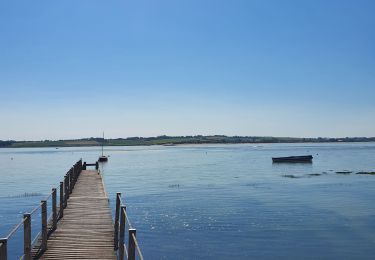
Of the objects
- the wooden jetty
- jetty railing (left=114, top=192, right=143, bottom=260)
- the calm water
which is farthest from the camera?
the calm water

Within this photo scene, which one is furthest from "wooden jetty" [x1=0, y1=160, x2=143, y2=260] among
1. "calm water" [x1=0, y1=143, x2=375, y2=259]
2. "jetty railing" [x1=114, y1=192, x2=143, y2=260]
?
"calm water" [x1=0, y1=143, x2=375, y2=259]

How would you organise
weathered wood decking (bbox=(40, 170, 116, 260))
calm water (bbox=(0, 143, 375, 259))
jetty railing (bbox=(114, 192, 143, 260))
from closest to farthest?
jetty railing (bbox=(114, 192, 143, 260)) < weathered wood decking (bbox=(40, 170, 116, 260)) < calm water (bbox=(0, 143, 375, 259))

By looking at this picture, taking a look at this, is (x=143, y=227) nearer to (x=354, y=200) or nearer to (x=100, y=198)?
(x=100, y=198)

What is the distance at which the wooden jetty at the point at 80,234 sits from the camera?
39.5 ft

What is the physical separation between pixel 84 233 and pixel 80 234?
0.17 metres

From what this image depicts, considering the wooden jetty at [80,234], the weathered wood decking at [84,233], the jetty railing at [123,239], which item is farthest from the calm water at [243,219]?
the jetty railing at [123,239]

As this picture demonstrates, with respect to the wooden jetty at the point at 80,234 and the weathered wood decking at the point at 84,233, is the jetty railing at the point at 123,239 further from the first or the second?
the weathered wood decking at the point at 84,233

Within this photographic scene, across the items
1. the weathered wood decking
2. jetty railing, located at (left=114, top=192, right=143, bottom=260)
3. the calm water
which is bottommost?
the calm water

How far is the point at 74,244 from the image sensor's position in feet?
47.3

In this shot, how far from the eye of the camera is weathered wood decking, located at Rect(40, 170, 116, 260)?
44.1ft

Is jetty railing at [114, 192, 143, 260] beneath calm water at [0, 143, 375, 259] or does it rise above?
above

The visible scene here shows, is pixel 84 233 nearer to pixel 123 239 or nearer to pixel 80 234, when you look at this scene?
pixel 80 234

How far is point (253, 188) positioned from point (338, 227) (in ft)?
72.1

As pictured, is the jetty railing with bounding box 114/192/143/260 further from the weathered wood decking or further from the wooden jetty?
the weathered wood decking
